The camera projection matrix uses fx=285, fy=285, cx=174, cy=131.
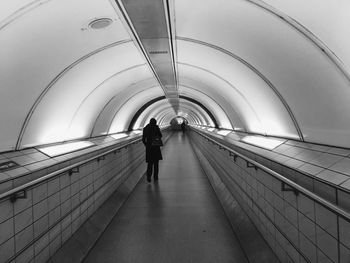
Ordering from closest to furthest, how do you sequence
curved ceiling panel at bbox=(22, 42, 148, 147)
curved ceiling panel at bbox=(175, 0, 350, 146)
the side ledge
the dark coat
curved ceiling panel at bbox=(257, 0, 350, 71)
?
1. curved ceiling panel at bbox=(257, 0, 350, 71)
2. the side ledge
3. curved ceiling panel at bbox=(175, 0, 350, 146)
4. curved ceiling panel at bbox=(22, 42, 148, 147)
5. the dark coat

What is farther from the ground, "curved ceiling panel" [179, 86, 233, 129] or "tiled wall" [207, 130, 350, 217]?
"curved ceiling panel" [179, 86, 233, 129]

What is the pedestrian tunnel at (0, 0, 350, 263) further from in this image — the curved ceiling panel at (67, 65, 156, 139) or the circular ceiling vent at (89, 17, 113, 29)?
the curved ceiling panel at (67, 65, 156, 139)

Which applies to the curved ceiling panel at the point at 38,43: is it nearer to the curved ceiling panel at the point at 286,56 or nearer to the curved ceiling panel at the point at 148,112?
the curved ceiling panel at the point at 286,56

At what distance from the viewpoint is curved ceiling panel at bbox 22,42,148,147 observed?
5090mm

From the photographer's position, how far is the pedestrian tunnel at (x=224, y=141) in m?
2.65

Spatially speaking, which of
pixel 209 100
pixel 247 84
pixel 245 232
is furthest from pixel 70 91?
pixel 209 100

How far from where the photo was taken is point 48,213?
3.36m

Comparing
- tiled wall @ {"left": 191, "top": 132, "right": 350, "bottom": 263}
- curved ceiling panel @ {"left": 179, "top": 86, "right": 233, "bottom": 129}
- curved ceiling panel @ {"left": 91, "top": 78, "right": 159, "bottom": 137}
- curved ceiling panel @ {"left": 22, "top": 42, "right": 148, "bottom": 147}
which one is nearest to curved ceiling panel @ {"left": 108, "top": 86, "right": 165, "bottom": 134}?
curved ceiling panel @ {"left": 91, "top": 78, "right": 159, "bottom": 137}

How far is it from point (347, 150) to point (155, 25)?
298 cm

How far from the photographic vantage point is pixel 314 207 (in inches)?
90.7

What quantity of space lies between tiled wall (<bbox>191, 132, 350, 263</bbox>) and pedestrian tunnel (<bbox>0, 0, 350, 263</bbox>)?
0.01 metres

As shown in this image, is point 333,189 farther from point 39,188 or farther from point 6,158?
point 6,158

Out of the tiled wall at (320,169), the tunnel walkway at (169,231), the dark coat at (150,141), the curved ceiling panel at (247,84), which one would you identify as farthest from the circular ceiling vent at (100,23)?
the dark coat at (150,141)

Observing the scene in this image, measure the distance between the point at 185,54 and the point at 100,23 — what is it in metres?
2.45
